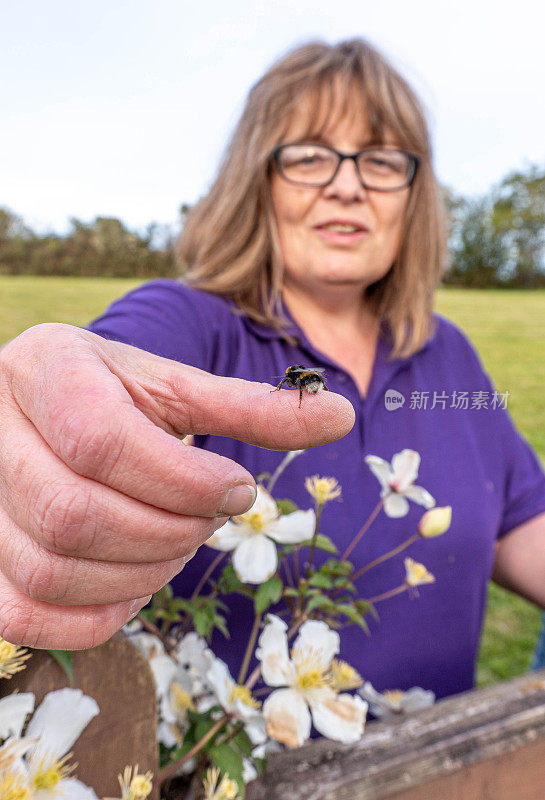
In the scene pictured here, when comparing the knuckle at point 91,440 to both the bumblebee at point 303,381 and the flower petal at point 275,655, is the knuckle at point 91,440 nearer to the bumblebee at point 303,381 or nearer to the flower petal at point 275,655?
the bumblebee at point 303,381

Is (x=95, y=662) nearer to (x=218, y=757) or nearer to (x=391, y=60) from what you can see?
(x=218, y=757)

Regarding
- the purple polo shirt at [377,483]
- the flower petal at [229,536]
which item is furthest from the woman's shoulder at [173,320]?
the flower petal at [229,536]

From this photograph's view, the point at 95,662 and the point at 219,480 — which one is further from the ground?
the point at 219,480

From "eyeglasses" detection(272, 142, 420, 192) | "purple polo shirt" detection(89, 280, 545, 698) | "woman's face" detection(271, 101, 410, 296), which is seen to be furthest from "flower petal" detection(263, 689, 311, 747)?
"eyeglasses" detection(272, 142, 420, 192)

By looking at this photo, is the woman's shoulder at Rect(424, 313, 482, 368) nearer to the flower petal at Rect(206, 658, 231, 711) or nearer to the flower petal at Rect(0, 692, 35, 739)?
the flower petal at Rect(206, 658, 231, 711)

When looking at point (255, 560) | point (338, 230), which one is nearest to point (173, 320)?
point (338, 230)

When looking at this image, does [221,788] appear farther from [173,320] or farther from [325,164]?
[325,164]

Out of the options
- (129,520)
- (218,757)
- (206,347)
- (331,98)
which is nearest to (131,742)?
(218,757)
